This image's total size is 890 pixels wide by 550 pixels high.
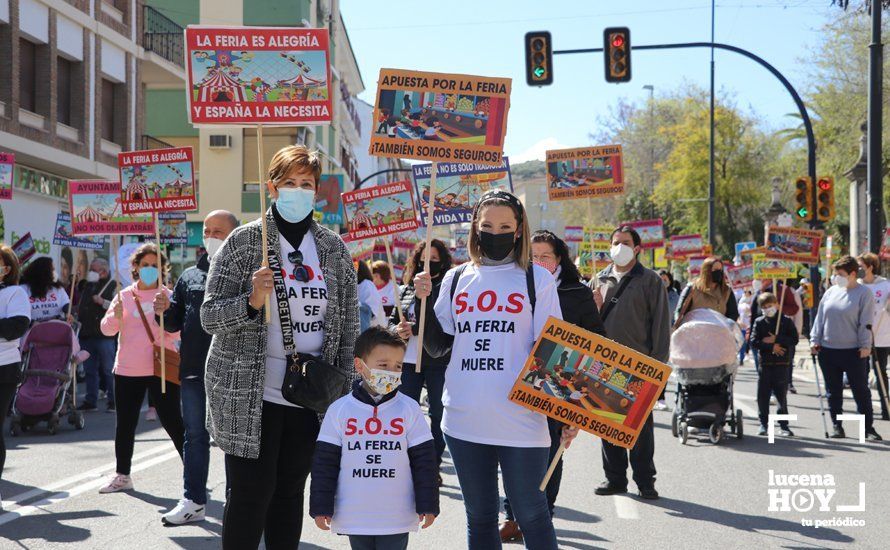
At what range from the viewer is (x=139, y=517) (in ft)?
26.2

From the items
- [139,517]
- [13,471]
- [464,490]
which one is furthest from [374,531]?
[13,471]

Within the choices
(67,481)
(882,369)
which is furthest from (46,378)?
(882,369)

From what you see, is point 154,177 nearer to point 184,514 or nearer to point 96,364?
point 184,514

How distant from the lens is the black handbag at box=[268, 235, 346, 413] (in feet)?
16.1

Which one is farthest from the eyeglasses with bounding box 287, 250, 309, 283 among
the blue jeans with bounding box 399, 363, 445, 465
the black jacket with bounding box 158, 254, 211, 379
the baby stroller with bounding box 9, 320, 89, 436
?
the baby stroller with bounding box 9, 320, 89, 436

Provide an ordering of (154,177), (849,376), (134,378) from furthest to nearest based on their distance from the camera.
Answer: (849,376), (154,177), (134,378)

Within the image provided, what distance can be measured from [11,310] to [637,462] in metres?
4.66

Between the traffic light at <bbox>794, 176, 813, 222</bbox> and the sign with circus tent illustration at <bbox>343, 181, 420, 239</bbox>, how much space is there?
10.2 metres

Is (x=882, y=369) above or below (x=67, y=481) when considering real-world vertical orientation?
above

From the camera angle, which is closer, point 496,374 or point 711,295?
point 496,374

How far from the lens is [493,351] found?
512 centimetres

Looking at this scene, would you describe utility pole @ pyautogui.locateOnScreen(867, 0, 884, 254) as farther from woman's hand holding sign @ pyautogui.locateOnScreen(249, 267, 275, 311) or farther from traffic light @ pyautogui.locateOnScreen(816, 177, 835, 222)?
woman's hand holding sign @ pyautogui.locateOnScreen(249, 267, 275, 311)

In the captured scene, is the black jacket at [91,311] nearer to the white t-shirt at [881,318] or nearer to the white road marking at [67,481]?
the white road marking at [67,481]

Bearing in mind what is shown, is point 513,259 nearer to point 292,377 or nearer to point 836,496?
point 292,377
